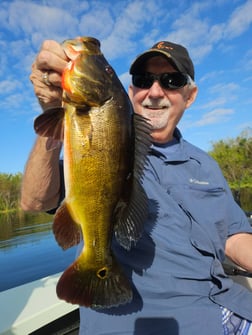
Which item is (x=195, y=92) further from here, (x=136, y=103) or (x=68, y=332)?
(x=68, y=332)

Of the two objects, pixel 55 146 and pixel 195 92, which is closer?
pixel 55 146

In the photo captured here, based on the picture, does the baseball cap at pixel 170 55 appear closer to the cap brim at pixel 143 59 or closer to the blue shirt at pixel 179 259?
the cap brim at pixel 143 59

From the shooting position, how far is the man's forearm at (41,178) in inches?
75.8

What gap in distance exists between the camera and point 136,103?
117 inches

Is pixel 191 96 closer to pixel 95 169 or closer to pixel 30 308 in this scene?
pixel 95 169

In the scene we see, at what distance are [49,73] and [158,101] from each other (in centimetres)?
149

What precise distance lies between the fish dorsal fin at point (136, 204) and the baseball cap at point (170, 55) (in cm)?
139

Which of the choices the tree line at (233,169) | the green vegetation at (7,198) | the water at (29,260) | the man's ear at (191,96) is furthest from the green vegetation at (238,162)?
the man's ear at (191,96)

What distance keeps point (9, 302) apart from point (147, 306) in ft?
5.05

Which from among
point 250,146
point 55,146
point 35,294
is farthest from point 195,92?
point 250,146

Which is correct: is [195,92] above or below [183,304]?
above

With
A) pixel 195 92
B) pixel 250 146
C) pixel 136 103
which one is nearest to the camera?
pixel 136 103

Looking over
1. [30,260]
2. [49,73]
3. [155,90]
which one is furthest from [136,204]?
[30,260]

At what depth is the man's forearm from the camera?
1.92 metres
